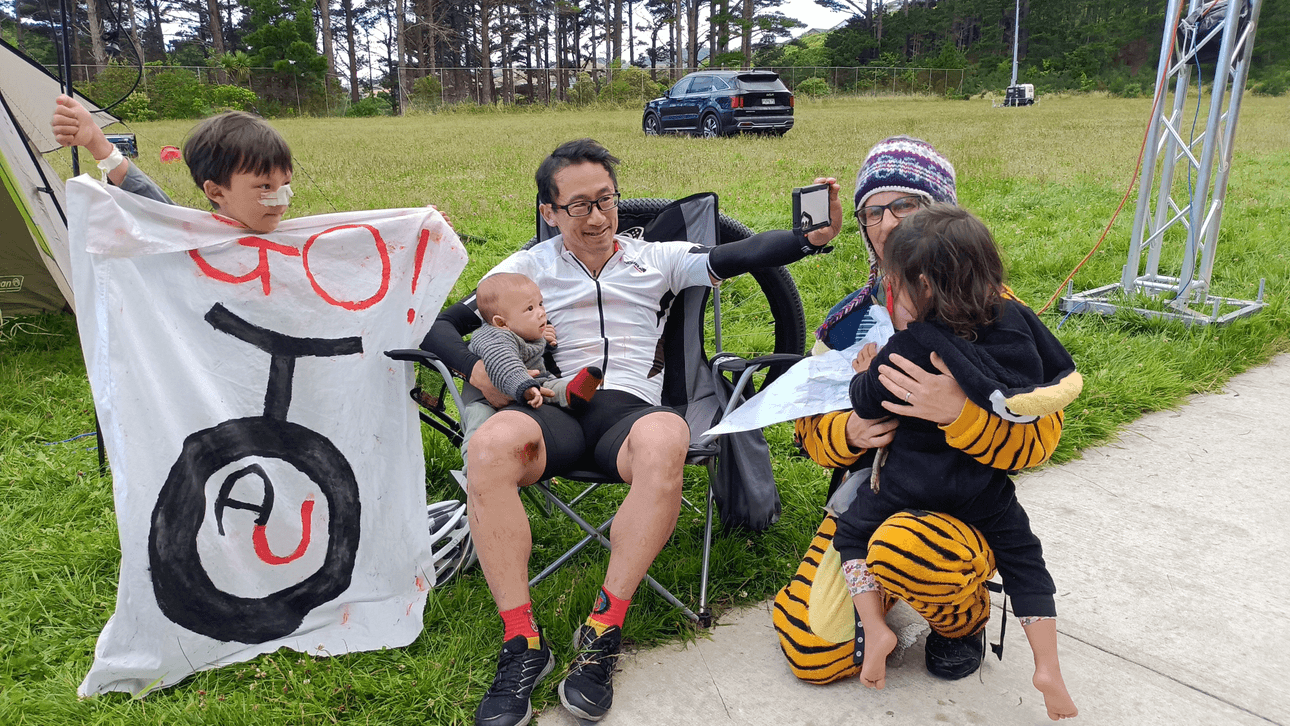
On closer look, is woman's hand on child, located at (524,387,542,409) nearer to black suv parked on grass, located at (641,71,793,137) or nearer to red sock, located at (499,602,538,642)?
red sock, located at (499,602,538,642)

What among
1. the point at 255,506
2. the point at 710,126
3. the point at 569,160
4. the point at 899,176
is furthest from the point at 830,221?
the point at 710,126

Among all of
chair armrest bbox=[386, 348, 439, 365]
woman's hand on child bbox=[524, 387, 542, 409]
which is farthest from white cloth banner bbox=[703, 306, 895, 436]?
chair armrest bbox=[386, 348, 439, 365]

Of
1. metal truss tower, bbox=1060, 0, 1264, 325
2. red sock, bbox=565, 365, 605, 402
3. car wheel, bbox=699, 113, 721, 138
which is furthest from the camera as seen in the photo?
car wheel, bbox=699, 113, 721, 138

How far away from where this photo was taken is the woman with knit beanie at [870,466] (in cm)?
196

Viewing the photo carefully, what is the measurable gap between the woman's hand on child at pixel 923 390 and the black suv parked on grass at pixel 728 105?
578 inches

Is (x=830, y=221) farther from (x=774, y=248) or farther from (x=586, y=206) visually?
(x=586, y=206)

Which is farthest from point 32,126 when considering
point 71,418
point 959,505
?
point 959,505

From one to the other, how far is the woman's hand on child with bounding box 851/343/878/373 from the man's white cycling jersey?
74 centimetres

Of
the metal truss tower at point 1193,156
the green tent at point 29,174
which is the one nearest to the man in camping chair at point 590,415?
the green tent at point 29,174

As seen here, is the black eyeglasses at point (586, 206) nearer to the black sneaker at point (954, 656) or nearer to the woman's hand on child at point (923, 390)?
the woman's hand on child at point (923, 390)

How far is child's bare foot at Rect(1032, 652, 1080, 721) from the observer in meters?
1.88

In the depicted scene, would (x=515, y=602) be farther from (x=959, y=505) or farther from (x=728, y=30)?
(x=728, y=30)

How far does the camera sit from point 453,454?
140 inches

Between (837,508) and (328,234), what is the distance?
5.61 feet
